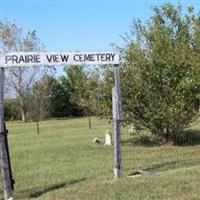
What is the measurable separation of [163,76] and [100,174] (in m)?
8.64

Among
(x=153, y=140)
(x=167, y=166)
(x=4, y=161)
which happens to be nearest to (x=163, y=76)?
(x=153, y=140)

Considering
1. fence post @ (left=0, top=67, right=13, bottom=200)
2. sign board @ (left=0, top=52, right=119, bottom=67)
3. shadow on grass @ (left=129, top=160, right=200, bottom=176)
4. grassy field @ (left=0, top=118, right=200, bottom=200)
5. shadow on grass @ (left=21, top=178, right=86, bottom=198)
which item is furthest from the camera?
shadow on grass @ (left=129, top=160, right=200, bottom=176)

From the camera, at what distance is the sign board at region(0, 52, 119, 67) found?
10320 mm

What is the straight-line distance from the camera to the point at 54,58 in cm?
1061

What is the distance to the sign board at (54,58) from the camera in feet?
33.9

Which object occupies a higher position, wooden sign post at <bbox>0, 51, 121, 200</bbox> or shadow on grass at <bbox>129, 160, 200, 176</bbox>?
wooden sign post at <bbox>0, 51, 121, 200</bbox>

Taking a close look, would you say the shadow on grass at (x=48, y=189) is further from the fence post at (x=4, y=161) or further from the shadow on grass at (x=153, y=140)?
the shadow on grass at (x=153, y=140)

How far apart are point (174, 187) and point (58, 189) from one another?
7.50ft

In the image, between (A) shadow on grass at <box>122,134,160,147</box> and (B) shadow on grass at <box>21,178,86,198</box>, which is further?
(A) shadow on grass at <box>122,134,160,147</box>

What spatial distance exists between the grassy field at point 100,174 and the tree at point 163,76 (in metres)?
1.01

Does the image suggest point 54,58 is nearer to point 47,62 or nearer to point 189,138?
point 47,62

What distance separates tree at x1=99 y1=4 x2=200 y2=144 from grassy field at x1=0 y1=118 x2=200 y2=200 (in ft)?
3.32

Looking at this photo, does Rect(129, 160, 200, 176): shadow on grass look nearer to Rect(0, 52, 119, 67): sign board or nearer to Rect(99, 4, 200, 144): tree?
Rect(0, 52, 119, 67): sign board

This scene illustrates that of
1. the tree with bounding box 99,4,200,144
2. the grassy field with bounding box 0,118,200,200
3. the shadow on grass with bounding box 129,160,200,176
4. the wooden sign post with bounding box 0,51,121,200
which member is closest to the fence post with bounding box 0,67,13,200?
the wooden sign post with bounding box 0,51,121,200
